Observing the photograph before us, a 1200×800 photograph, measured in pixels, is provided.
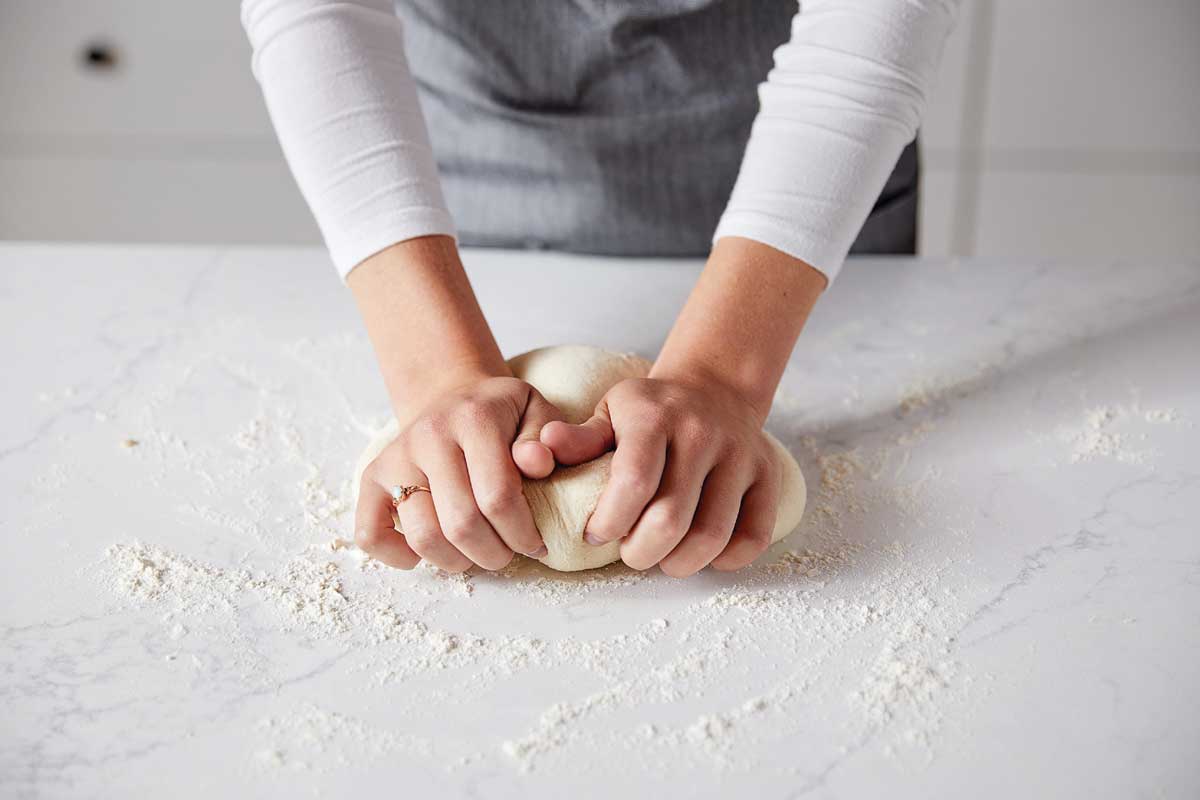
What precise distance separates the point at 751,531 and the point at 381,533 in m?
0.20

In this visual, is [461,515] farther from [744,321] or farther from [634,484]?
[744,321]

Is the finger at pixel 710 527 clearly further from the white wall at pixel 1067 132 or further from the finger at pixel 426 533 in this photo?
the white wall at pixel 1067 132

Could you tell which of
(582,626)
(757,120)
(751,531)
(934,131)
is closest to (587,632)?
(582,626)

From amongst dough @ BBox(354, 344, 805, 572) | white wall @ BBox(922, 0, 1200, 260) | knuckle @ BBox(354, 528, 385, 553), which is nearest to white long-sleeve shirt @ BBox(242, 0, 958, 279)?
dough @ BBox(354, 344, 805, 572)

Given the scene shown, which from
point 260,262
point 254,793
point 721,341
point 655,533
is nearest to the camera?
point 254,793

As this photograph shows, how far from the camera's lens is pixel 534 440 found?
23.8 inches

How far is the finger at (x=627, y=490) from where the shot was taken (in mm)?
570

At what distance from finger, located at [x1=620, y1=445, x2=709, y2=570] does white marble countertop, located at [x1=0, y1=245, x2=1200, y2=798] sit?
0.03 meters

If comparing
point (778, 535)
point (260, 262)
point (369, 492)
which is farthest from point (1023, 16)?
point (369, 492)

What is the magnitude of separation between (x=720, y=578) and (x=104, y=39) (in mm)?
1738

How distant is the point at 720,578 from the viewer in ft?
2.01

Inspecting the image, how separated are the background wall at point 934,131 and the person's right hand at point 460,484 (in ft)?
4.86

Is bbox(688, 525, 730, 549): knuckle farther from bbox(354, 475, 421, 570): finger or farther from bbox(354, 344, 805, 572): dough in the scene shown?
bbox(354, 475, 421, 570): finger

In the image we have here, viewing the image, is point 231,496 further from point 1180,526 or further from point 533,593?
point 1180,526
